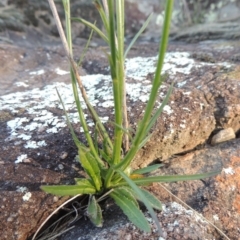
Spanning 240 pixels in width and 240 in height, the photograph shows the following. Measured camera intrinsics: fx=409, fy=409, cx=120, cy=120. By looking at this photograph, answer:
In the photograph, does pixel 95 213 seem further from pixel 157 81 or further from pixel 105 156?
pixel 157 81

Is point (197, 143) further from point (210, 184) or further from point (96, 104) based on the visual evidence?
point (96, 104)

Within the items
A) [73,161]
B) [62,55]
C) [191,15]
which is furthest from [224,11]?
[73,161]

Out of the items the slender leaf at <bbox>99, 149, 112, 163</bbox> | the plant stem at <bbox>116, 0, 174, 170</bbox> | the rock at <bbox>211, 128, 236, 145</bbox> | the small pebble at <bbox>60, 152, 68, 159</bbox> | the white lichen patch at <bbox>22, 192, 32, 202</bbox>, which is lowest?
the rock at <bbox>211, 128, 236, 145</bbox>

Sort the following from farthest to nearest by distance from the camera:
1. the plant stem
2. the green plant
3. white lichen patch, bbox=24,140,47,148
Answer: white lichen patch, bbox=24,140,47,148 → the green plant → the plant stem

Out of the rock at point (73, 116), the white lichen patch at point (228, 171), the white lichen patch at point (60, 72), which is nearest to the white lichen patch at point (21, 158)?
the rock at point (73, 116)

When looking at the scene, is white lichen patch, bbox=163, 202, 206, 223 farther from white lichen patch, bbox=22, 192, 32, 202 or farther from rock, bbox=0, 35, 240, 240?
white lichen patch, bbox=22, 192, 32, 202

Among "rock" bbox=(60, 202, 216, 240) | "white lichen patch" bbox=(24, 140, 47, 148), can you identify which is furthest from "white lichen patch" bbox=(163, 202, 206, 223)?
"white lichen patch" bbox=(24, 140, 47, 148)
